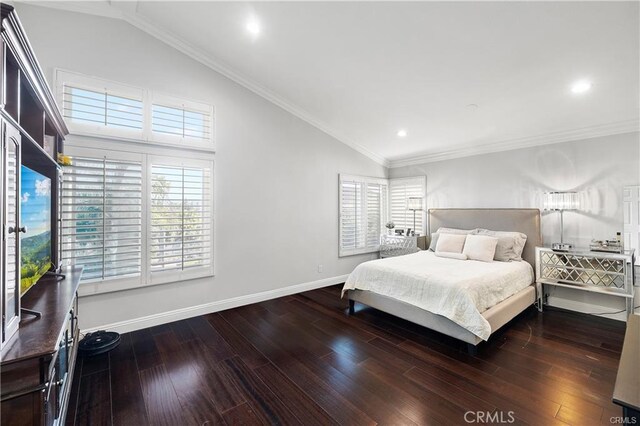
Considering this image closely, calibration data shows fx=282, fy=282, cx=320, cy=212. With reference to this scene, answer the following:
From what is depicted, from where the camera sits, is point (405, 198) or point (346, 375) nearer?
point (346, 375)

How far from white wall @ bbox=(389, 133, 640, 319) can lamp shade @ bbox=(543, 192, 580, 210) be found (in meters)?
0.19

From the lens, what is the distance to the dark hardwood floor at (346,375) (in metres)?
1.88

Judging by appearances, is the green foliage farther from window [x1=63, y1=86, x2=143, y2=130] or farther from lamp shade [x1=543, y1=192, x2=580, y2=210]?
lamp shade [x1=543, y1=192, x2=580, y2=210]

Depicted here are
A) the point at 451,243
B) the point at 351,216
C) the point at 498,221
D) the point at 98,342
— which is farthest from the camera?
the point at 351,216

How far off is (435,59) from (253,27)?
192 cm

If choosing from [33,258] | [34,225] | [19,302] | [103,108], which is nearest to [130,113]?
[103,108]

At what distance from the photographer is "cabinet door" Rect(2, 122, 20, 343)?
1.14 metres

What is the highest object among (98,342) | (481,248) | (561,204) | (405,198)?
(405,198)

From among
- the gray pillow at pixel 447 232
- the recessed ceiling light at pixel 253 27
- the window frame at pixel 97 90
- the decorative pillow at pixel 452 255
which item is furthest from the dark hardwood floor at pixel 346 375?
the recessed ceiling light at pixel 253 27

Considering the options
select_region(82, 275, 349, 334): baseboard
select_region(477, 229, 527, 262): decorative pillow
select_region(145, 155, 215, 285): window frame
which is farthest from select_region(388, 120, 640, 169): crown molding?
select_region(145, 155, 215, 285): window frame

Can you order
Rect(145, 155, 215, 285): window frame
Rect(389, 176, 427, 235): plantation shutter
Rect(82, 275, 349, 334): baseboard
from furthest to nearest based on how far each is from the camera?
Rect(389, 176, 427, 235): plantation shutter < Rect(145, 155, 215, 285): window frame < Rect(82, 275, 349, 334): baseboard

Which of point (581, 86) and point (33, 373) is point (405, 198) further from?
point (33, 373)

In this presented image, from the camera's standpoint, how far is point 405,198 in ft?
18.9

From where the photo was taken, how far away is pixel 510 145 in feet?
14.1
